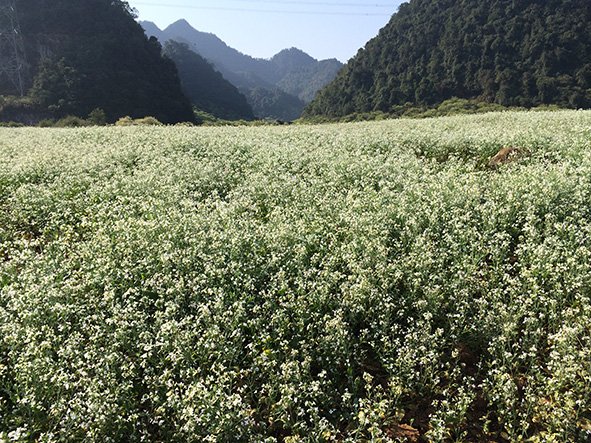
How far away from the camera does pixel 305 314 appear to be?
5.97m

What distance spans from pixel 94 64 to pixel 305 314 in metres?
99.1

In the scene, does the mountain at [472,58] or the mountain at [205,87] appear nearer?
the mountain at [472,58]

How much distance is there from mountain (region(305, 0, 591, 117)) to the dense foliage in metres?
81.8

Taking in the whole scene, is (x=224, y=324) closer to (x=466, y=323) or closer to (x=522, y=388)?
(x=466, y=323)

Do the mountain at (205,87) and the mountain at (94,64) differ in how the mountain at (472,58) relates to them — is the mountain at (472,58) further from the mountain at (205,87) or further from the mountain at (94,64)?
the mountain at (205,87)

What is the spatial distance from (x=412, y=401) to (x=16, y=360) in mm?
4679

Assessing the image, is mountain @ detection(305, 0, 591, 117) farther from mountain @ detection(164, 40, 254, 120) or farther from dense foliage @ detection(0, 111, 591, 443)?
dense foliage @ detection(0, 111, 591, 443)

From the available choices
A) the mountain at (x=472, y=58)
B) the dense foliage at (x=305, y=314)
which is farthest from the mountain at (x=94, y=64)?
the dense foliage at (x=305, y=314)

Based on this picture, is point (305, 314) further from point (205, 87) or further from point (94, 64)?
point (205, 87)

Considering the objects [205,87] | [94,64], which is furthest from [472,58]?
[205,87]

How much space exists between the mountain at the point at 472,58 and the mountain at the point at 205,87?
47.8 meters

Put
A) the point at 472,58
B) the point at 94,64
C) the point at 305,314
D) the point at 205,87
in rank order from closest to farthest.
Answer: the point at 305,314 < the point at 94,64 < the point at 472,58 < the point at 205,87

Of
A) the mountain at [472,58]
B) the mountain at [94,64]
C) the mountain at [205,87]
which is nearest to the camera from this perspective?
the mountain at [472,58]

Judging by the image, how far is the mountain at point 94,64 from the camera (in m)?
84.4
